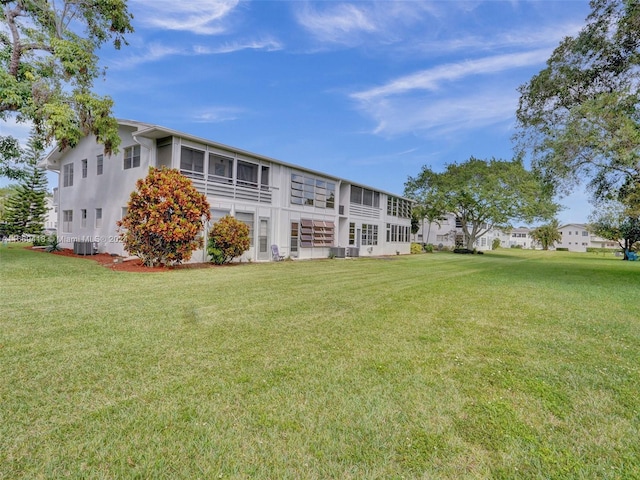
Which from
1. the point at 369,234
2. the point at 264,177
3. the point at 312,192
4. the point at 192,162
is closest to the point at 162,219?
the point at 192,162

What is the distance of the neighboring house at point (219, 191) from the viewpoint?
14711 millimetres

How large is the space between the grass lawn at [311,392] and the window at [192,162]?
29.7ft

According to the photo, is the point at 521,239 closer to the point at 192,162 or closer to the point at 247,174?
the point at 247,174

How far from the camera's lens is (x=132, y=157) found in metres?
15.7

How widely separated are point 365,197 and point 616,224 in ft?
107

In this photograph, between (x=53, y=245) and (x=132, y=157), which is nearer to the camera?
(x=132, y=157)

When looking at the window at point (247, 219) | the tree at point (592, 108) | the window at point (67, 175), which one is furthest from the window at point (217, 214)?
the tree at point (592, 108)

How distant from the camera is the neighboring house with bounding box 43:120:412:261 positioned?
14711 mm

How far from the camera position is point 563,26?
14.8 metres

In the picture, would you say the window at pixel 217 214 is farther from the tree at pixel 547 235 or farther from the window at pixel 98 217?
the tree at pixel 547 235

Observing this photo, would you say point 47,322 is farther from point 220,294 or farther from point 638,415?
point 638,415

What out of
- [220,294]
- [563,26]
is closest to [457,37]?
[563,26]

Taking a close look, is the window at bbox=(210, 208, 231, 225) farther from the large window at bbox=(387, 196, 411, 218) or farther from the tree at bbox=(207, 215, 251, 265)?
the large window at bbox=(387, 196, 411, 218)

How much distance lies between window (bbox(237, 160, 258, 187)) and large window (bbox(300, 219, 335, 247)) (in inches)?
161
